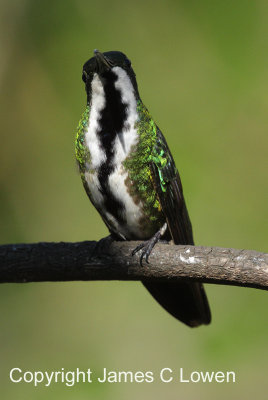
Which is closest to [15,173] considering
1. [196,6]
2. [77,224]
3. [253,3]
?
[77,224]

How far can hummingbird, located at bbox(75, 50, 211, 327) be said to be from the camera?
12.7 feet

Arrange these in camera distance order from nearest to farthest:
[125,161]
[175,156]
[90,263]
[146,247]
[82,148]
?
[90,263] → [146,247] → [125,161] → [82,148] → [175,156]

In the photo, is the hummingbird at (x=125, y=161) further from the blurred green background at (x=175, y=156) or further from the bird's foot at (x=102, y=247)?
the blurred green background at (x=175, y=156)

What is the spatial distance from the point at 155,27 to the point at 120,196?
222 centimetres

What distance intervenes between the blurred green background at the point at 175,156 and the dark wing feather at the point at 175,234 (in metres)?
0.64

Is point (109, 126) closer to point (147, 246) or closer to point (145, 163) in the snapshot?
point (145, 163)

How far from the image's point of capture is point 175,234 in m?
4.07

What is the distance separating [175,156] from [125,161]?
128 cm

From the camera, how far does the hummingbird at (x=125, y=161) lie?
12.7ft

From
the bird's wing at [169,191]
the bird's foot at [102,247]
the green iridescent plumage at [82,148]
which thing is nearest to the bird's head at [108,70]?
the green iridescent plumage at [82,148]

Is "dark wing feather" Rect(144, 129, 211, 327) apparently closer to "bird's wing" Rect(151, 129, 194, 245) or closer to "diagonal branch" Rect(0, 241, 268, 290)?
"bird's wing" Rect(151, 129, 194, 245)

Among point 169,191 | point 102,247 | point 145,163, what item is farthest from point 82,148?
point 102,247

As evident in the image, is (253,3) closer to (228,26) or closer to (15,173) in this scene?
(228,26)

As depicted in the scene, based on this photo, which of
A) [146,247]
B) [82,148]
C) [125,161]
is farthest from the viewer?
[82,148]
